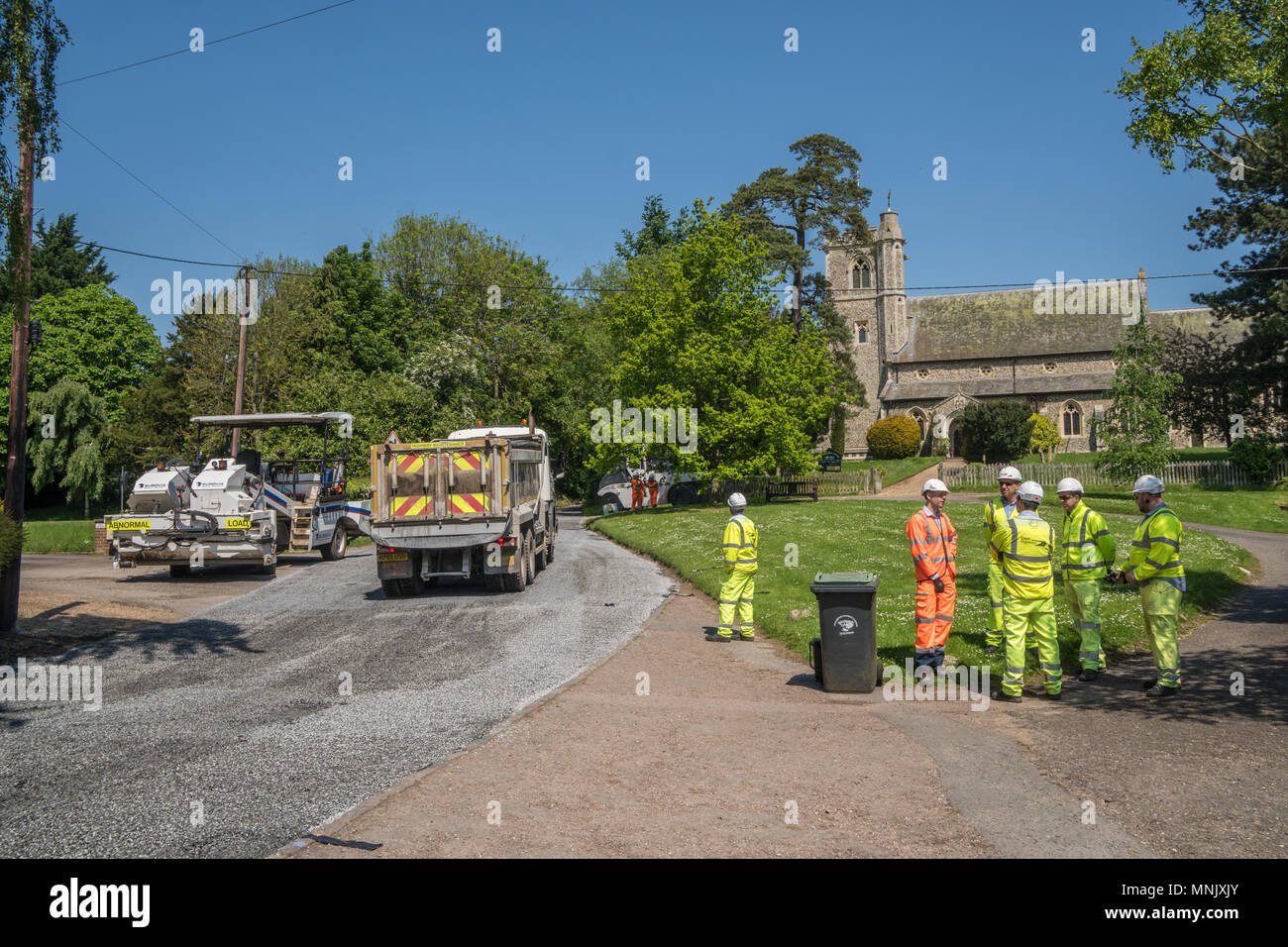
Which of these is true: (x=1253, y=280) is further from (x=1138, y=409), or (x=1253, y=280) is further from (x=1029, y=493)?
(x=1029, y=493)

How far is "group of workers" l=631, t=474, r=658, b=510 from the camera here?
1630 inches

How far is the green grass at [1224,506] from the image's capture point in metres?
27.3

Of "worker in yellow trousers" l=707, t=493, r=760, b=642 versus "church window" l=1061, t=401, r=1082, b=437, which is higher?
"church window" l=1061, t=401, r=1082, b=437

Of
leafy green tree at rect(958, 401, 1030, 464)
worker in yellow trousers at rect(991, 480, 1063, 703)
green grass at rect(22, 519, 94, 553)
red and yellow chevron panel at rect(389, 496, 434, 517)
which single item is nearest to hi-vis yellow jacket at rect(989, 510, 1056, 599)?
worker in yellow trousers at rect(991, 480, 1063, 703)

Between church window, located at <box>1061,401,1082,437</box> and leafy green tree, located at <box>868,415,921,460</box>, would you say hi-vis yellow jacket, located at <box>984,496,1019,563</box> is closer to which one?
leafy green tree, located at <box>868,415,921,460</box>

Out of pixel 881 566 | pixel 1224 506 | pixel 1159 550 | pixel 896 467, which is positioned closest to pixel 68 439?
pixel 896 467

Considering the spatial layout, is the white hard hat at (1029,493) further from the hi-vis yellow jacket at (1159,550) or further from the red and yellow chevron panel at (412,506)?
the red and yellow chevron panel at (412,506)

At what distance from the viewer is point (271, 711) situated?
29.5 ft

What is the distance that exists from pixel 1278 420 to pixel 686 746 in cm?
4549

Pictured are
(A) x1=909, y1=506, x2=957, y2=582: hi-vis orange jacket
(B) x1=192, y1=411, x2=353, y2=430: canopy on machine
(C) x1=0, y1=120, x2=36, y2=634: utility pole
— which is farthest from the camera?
(B) x1=192, y1=411, x2=353, y2=430: canopy on machine

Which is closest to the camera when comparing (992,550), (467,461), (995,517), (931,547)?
(931,547)

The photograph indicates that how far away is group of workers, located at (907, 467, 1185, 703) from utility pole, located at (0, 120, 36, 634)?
36.7ft

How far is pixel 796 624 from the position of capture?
13.0 m

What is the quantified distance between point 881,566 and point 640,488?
79.2 feet
